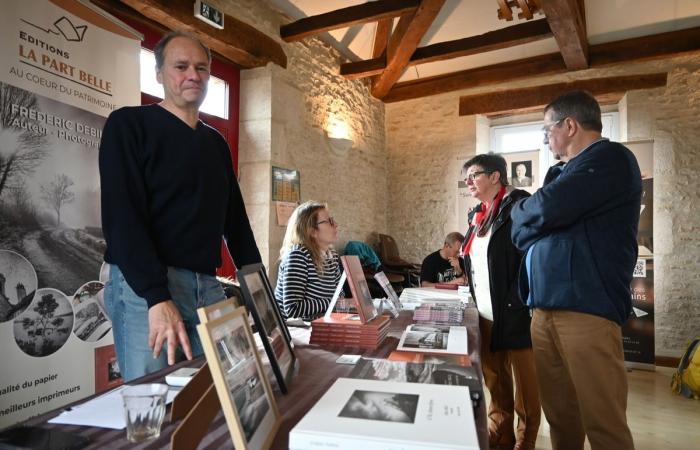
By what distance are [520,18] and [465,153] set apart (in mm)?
1900

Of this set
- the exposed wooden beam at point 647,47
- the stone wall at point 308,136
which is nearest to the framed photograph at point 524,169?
the exposed wooden beam at point 647,47

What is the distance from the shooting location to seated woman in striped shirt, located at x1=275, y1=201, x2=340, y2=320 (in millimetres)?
2328

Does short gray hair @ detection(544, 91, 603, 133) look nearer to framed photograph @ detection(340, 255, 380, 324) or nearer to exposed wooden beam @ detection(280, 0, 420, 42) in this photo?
framed photograph @ detection(340, 255, 380, 324)

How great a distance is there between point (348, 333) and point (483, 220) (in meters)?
1.40

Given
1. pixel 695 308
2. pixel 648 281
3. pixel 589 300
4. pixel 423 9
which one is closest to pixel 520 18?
pixel 423 9

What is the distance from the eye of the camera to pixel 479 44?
504 centimetres

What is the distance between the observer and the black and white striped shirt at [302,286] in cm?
230

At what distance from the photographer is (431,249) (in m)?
6.51

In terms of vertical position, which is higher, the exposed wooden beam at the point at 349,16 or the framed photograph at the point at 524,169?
the exposed wooden beam at the point at 349,16

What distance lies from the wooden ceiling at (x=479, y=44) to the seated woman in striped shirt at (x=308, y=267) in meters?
2.59

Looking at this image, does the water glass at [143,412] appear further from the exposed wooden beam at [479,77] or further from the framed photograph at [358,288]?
the exposed wooden beam at [479,77]

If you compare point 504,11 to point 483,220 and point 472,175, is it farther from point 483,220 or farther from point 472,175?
point 483,220

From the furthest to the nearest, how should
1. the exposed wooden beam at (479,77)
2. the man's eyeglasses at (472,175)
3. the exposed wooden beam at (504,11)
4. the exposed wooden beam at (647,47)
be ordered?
the exposed wooden beam at (479,77)
the exposed wooden beam at (647,47)
the exposed wooden beam at (504,11)
the man's eyeglasses at (472,175)

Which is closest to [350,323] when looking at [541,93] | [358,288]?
[358,288]
